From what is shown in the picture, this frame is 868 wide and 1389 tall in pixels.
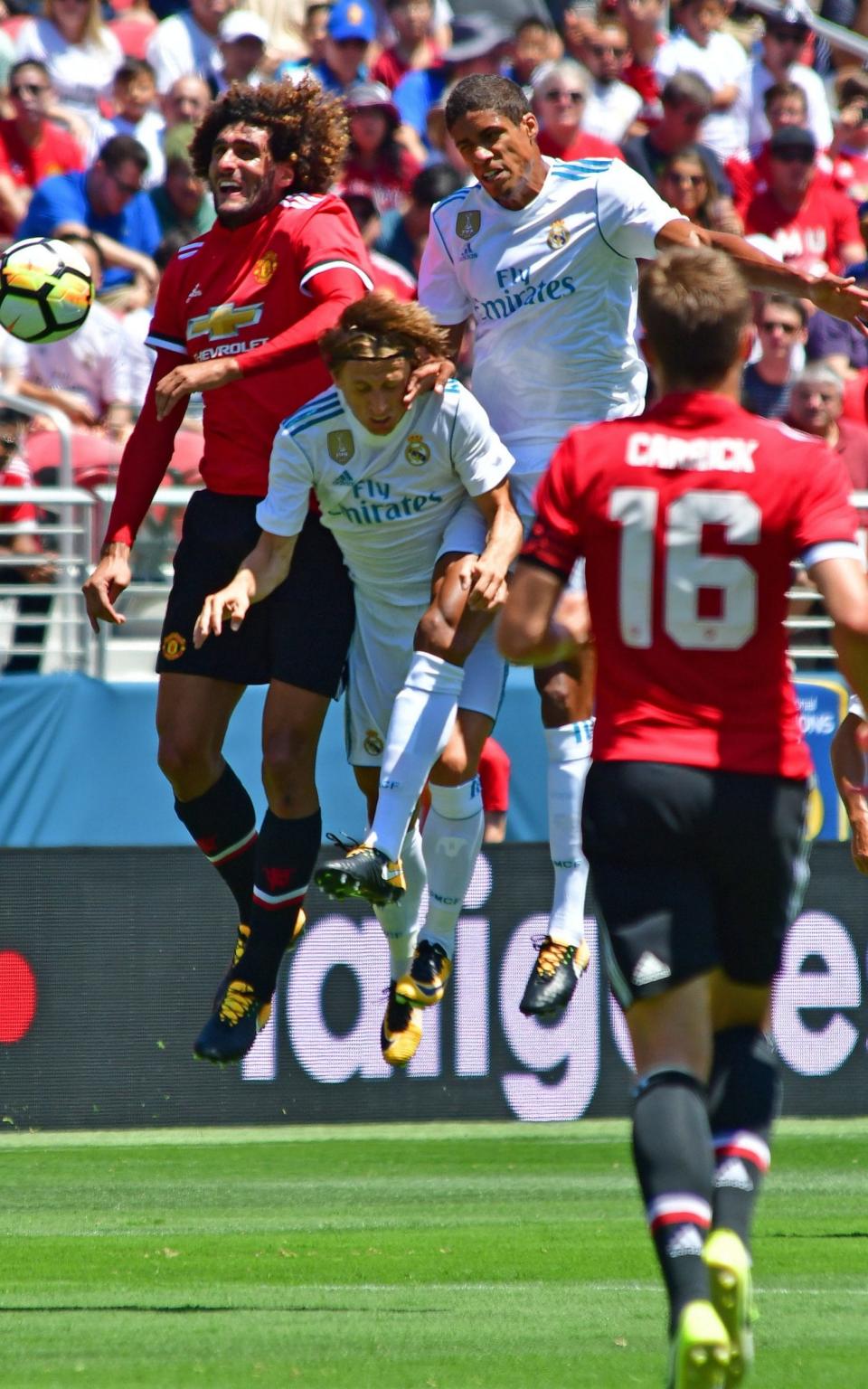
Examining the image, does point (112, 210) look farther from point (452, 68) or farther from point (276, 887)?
point (276, 887)

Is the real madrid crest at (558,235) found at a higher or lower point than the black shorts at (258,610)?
higher

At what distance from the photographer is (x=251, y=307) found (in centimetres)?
764

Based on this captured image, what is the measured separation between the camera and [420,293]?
779cm

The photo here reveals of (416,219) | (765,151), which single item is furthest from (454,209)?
(765,151)

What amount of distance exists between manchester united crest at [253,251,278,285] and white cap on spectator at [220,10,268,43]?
7.59 meters

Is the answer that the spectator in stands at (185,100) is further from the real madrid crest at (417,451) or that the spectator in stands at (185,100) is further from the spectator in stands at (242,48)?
the real madrid crest at (417,451)

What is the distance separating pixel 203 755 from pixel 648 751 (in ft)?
11.0

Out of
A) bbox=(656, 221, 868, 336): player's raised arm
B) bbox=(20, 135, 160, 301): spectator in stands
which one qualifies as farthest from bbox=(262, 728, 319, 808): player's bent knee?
bbox=(20, 135, 160, 301): spectator in stands

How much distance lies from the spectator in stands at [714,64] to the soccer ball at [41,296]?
849cm

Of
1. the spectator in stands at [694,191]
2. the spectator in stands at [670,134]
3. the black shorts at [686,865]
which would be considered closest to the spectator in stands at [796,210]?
the spectator in stands at [670,134]

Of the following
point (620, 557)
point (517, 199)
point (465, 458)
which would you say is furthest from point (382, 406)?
point (620, 557)

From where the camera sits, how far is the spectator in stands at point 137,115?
1475 centimetres

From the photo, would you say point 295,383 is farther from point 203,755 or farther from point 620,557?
point 620,557

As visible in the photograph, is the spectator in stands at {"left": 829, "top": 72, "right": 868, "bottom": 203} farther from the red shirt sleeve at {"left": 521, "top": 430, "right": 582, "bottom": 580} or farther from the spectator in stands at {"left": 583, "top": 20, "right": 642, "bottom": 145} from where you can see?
the red shirt sleeve at {"left": 521, "top": 430, "right": 582, "bottom": 580}
